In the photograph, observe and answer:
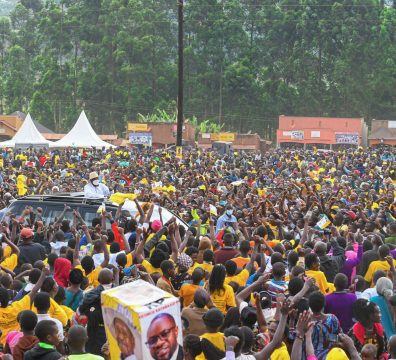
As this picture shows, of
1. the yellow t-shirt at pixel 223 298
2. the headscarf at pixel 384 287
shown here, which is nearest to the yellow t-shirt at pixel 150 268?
the yellow t-shirt at pixel 223 298

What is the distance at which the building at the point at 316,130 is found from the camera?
5709 cm

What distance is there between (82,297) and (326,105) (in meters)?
64.2

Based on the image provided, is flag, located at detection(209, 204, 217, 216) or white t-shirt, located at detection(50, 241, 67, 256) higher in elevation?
white t-shirt, located at detection(50, 241, 67, 256)

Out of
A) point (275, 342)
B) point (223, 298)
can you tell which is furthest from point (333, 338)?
point (223, 298)

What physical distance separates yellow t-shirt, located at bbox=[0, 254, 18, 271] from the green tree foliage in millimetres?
55746

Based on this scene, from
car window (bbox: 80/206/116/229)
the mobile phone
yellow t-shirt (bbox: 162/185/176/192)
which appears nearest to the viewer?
the mobile phone

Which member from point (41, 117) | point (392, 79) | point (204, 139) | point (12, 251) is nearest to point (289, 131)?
point (204, 139)

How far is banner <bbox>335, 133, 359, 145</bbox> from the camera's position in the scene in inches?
2156

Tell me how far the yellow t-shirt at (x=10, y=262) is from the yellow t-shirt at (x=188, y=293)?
9.84ft

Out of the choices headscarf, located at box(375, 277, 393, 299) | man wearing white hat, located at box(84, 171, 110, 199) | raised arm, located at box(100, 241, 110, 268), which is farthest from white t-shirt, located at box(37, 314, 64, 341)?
man wearing white hat, located at box(84, 171, 110, 199)

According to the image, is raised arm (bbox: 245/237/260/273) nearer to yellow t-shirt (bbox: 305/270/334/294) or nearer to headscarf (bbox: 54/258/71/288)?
yellow t-shirt (bbox: 305/270/334/294)

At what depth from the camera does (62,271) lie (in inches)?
401

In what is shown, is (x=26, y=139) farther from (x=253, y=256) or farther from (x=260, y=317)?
(x=260, y=317)

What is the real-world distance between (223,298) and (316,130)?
162 ft
